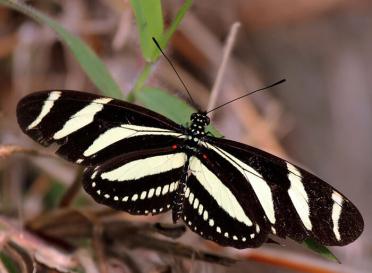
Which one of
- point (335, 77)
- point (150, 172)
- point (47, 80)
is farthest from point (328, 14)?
point (150, 172)

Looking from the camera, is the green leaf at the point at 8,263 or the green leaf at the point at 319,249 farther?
the green leaf at the point at 8,263

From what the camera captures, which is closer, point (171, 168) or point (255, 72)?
A: point (171, 168)

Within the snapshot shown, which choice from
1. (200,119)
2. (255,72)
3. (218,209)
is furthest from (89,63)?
(255,72)

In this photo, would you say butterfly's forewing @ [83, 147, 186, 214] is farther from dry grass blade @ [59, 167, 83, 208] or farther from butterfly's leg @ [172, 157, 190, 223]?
dry grass blade @ [59, 167, 83, 208]

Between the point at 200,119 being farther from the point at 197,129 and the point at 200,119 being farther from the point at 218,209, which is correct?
the point at 218,209

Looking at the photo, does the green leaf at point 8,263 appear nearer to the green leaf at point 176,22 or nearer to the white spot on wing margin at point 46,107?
the white spot on wing margin at point 46,107

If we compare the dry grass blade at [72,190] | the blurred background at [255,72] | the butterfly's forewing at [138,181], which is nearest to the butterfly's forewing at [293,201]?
the butterfly's forewing at [138,181]
